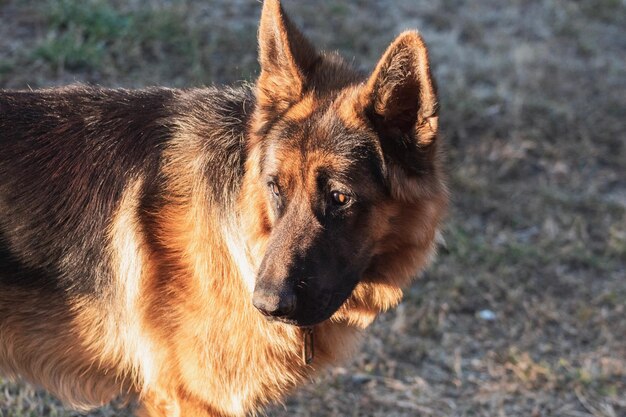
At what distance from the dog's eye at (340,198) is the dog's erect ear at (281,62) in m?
0.50

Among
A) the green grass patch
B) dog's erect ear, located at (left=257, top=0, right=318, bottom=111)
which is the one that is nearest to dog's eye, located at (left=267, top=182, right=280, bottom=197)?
dog's erect ear, located at (left=257, top=0, right=318, bottom=111)

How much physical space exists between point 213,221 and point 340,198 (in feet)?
2.00

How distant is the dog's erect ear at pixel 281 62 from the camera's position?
356 cm

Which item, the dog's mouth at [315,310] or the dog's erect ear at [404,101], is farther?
the dog's mouth at [315,310]

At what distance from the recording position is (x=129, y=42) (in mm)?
7664

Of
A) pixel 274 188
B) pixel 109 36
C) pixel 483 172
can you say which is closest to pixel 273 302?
pixel 274 188

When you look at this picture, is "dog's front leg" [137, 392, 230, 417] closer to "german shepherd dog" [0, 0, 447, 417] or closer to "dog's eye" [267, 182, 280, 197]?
"german shepherd dog" [0, 0, 447, 417]

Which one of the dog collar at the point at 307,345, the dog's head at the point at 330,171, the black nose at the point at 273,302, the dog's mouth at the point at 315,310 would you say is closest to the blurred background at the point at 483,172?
the dog's head at the point at 330,171

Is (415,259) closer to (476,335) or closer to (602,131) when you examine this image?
(476,335)

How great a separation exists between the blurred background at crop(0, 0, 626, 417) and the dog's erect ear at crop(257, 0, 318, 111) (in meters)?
0.44

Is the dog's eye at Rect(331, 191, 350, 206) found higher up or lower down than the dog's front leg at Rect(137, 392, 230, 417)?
higher up

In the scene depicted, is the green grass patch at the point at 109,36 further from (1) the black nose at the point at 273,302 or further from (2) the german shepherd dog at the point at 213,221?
(1) the black nose at the point at 273,302

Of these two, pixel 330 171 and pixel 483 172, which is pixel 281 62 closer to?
pixel 330 171

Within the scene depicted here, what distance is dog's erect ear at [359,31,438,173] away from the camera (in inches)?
128
